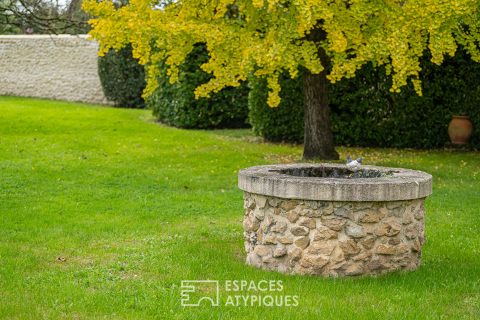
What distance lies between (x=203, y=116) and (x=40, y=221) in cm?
1143

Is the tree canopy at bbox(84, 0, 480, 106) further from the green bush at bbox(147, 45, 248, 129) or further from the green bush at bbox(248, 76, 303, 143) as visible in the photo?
the green bush at bbox(147, 45, 248, 129)

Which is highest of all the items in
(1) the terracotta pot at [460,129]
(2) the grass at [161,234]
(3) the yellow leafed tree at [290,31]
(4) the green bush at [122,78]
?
(3) the yellow leafed tree at [290,31]

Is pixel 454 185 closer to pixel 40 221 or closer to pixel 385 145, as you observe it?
pixel 385 145

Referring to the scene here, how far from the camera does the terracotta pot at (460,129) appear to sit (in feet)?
52.0

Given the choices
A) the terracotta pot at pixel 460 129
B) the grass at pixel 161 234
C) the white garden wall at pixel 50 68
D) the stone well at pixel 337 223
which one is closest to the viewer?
the grass at pixel 161 234

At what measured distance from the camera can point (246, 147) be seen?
16391mm

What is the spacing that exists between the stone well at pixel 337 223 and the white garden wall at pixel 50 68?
19859mm

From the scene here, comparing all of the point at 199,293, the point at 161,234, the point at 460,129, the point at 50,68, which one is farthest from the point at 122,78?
the point at 199,293

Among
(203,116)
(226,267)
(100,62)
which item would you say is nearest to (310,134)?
(203,116)

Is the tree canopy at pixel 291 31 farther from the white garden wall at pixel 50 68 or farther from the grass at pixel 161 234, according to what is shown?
the white garden wall at pixel 50 68

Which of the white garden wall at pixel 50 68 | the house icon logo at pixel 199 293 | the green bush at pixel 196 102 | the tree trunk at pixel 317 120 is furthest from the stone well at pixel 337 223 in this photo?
the white garden wall at pixel 50 68

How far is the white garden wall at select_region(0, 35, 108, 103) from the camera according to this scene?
26.0m

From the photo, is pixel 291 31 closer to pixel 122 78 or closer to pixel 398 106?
pixel 398 106

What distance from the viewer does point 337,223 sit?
6473 millimetres
